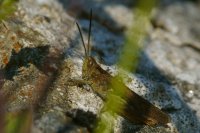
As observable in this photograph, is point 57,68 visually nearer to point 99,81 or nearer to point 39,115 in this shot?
point 99,81

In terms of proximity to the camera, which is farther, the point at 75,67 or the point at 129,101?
the point at 75,67

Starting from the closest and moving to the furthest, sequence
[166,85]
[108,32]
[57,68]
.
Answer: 1. [57,68]
2. [166,85]
3. [108,32]

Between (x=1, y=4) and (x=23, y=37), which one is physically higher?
(x=1, y=4)

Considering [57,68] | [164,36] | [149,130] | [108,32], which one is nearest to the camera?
[149,130]

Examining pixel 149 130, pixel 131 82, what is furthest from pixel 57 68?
pixel 149 130
